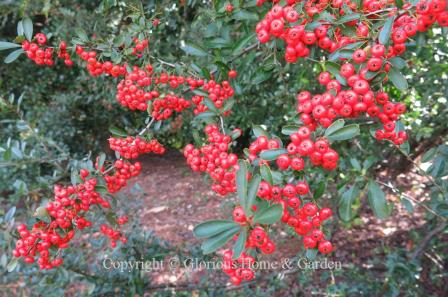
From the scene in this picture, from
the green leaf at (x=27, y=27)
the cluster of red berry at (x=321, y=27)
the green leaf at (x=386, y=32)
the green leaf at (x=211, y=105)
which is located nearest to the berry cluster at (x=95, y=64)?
the green leaf at (x=27, y=27)

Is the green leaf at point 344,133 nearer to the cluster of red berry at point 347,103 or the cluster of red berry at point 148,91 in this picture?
the cluster of red berry at point 347,103

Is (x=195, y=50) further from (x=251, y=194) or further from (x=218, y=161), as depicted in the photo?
(x=251, y=194)

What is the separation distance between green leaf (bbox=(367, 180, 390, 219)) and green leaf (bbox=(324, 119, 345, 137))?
1.16ft

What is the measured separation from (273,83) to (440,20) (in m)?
3.00

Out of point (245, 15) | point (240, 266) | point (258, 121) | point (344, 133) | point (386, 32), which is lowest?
point (258, 121)

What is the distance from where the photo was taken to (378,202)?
121 cm

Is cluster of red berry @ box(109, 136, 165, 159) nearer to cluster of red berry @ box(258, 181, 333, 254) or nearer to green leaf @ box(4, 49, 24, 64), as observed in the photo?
green leaf @ box(4, 49, 24, 64)

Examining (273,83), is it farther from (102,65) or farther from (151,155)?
(151,155)

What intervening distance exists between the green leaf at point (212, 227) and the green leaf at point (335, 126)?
1.16 ft

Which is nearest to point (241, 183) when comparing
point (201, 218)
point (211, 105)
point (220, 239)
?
point (220, 239)

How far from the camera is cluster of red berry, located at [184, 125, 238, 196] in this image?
1348mm

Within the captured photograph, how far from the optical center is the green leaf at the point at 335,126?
3.29ft

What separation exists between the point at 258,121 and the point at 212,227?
3.13m

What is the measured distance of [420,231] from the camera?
3.34 m
